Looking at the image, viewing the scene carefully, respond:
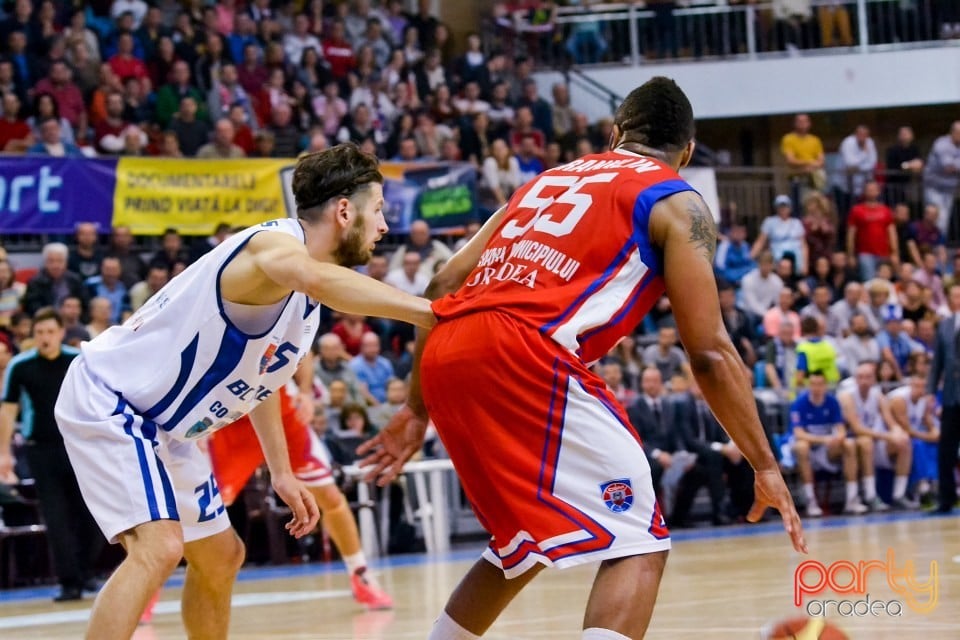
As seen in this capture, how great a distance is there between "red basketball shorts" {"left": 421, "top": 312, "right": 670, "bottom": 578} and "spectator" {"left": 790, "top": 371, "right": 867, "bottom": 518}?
1197 cm

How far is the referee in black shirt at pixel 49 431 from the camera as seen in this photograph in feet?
34.4

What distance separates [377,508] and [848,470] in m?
5.13

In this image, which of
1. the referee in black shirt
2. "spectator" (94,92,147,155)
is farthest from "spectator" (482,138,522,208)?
the referee in black shirt

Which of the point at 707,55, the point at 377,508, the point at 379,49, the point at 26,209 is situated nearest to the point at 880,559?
the point at 377,508

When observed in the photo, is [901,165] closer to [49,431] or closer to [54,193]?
[54,193]

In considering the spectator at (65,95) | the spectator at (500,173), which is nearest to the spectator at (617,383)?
the spectator at (500,173)

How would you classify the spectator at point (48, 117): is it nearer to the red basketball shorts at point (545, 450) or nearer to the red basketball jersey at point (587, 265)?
the red basketball jersey at point (587, 265)

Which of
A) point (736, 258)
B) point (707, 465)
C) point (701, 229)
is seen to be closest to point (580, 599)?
point (701, 229)

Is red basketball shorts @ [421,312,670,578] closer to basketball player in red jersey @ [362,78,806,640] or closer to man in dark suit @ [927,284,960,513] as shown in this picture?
basketball player in red jersey @ [362,78,806,640]

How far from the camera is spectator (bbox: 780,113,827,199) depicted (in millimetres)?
20969

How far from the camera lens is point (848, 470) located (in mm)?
15914

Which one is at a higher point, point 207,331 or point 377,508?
point 207,331

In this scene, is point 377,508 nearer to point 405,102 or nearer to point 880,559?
point 880,559

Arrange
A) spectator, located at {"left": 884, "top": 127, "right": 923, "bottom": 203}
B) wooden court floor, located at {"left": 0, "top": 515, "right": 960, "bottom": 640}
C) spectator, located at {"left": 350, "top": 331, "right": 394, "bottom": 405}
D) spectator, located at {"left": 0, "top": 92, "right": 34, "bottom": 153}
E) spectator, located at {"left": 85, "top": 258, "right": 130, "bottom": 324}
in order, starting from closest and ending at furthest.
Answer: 1. wooden court floor, located at {"left": 0, "top": 515, "right": 960, "bottom": 640}
2. spectator, located at {"left": 85, "top": 258, "right": 130, "bottom": 324}
3. spectator, located at {"left": 350, "top": 331, "right": 394, "bottom": 405}
4. spectator, located at {"left": 0, "top": 92, "right": 34, "bottom": 153}
5. spectator, located at {"left": 884, "top": 127, "right": 923, "bottom": 203}
